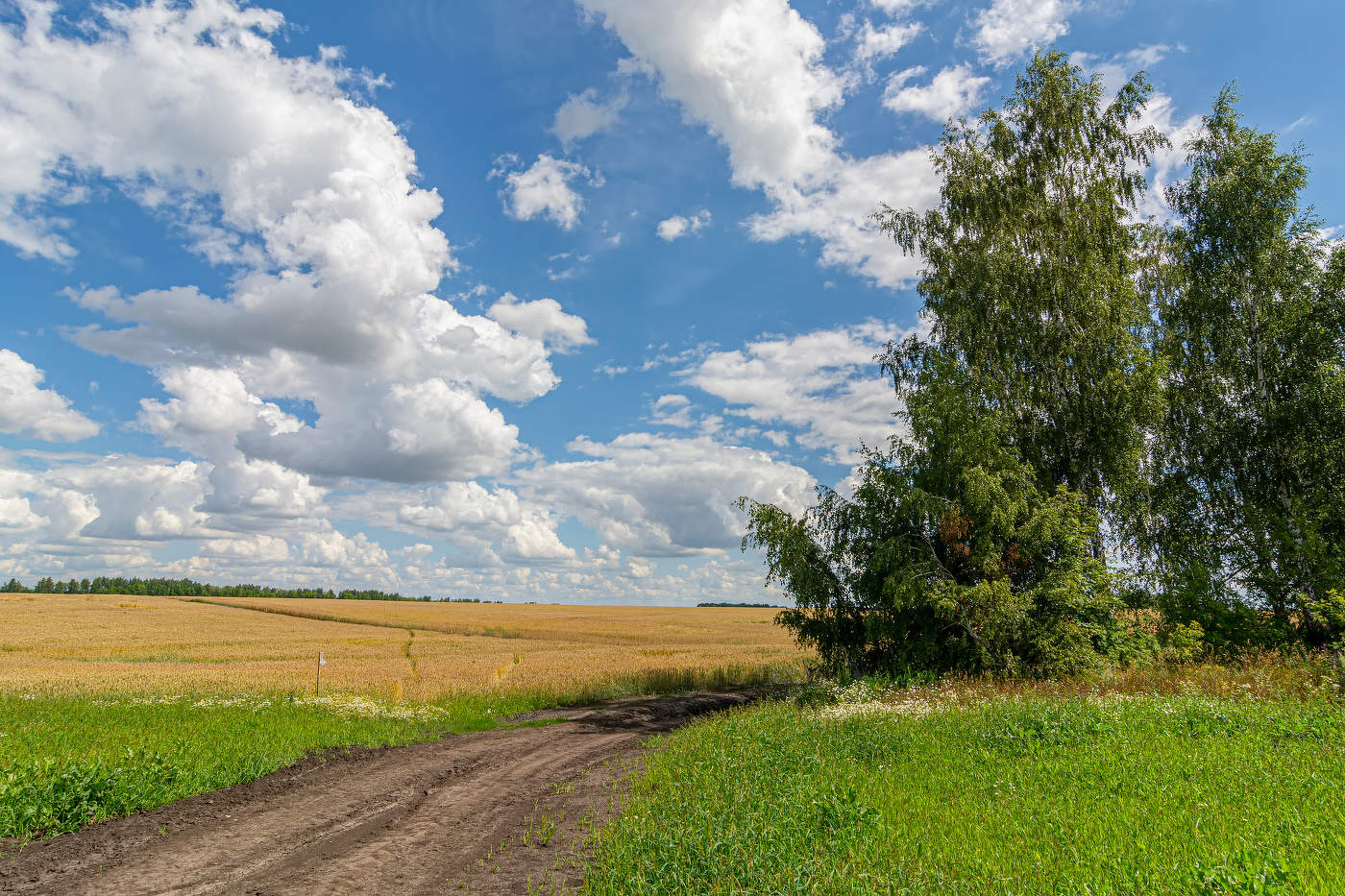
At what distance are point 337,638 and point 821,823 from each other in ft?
174

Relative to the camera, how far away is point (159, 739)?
42.3ft

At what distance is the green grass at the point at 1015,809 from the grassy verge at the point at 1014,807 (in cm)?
3

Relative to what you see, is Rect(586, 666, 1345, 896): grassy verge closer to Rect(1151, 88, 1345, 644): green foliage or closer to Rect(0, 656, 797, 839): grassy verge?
Rect(0, 656, 797, 839): grassy verge

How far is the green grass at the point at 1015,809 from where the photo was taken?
548cm

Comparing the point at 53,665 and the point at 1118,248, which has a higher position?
the point at 1118,248

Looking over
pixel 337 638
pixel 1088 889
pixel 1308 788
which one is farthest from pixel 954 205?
pixel 337 638

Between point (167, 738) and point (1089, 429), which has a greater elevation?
point (1089, 429)

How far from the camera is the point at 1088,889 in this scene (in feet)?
16.3

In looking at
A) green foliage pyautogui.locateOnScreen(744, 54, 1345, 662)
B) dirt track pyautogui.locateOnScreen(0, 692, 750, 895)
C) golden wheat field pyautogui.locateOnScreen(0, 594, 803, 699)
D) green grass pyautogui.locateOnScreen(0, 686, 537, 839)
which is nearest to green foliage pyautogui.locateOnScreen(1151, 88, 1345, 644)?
green foliage pyautogui.locateOnScreen(744, 54, 1345, 662)

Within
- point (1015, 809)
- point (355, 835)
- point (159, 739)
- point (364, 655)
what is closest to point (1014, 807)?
point (1015, 809)

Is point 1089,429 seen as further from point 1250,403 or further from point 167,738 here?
point 167,738

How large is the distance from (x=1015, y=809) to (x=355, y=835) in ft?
27.3

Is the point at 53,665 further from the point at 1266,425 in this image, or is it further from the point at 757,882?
the point at 1266,425

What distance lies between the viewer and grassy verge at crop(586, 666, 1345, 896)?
5.50 m
